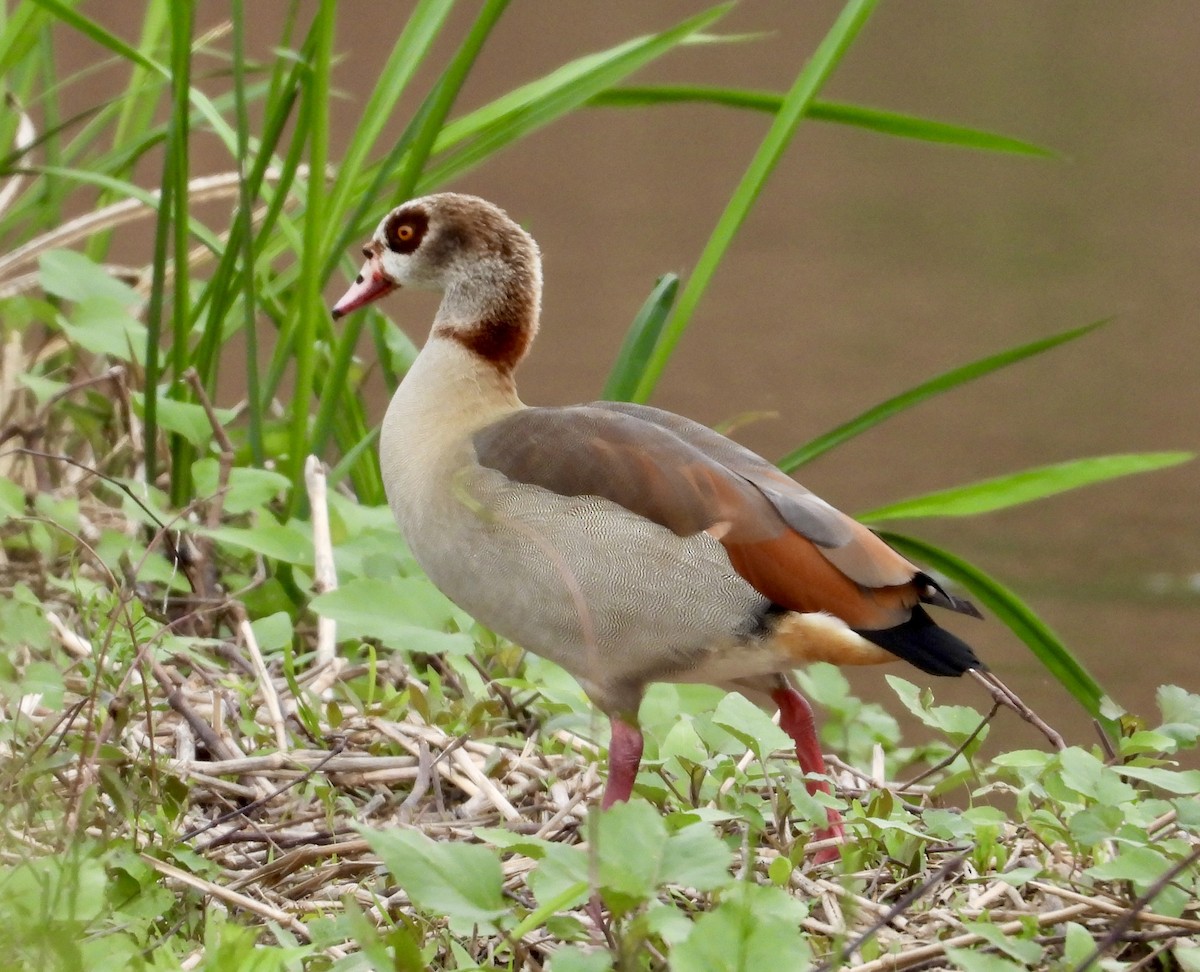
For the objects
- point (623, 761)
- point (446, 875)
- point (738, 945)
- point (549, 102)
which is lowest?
point (623, 761)

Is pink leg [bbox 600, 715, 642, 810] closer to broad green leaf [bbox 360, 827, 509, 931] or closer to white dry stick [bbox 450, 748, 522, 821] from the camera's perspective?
white dry stick [bbox 450, 748, 522, 821]

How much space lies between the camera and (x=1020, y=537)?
5.16m

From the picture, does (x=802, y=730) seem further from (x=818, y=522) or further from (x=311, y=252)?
(x=311, y=252)

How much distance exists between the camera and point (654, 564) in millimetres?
2172

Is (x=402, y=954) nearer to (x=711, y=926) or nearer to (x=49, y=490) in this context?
(x=711, y=926)

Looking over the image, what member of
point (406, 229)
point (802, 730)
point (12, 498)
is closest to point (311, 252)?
point (406, 229)

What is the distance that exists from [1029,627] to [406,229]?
46.9 inches

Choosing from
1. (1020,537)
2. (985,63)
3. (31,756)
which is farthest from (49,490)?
(985,63)

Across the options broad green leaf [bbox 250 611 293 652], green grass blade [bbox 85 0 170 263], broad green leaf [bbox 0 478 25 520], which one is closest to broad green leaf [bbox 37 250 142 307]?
green grass blade [bbox 85 0 170 263]

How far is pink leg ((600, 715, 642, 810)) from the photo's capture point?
209 centimetres

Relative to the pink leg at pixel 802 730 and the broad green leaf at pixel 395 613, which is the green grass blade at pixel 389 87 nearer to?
the broad green leaf at pixel 395 613

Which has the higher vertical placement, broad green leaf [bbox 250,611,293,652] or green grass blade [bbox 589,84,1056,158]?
green grass blade [bbox 589,84,1056,158]

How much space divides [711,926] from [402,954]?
30cm

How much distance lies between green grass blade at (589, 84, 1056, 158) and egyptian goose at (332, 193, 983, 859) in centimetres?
93
